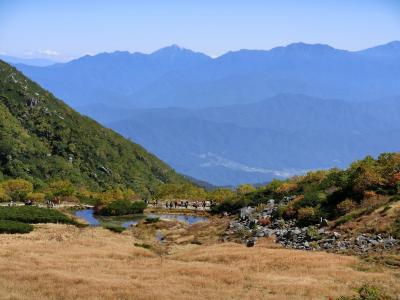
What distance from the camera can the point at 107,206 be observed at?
77.9 meters

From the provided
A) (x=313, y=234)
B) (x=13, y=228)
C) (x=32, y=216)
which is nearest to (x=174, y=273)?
(x=313, y=234)

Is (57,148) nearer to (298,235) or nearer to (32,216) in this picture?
(32,216)

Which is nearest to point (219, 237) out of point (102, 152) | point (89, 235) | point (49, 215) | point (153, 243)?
point (153, 243)

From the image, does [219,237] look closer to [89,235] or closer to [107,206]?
[89,235]

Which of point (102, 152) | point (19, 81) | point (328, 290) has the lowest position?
point (328, 290)

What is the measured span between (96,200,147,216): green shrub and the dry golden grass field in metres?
30.5

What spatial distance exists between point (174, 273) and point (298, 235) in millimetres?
18316

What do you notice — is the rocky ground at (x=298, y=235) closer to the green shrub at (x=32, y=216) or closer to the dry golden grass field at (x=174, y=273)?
the dry golden grass field at (x=174, y=273)

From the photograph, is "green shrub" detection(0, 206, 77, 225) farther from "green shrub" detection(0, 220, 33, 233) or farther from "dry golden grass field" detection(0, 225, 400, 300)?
"dry golden grass field" detection(0, 225, 400, 300)

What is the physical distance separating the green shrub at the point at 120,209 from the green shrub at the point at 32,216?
40.3 feet

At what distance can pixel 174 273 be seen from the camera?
106ft

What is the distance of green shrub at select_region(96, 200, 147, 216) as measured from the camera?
77.2 meters

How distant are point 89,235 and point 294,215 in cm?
2160

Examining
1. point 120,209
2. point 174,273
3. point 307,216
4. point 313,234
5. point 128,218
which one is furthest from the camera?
point 120,209
